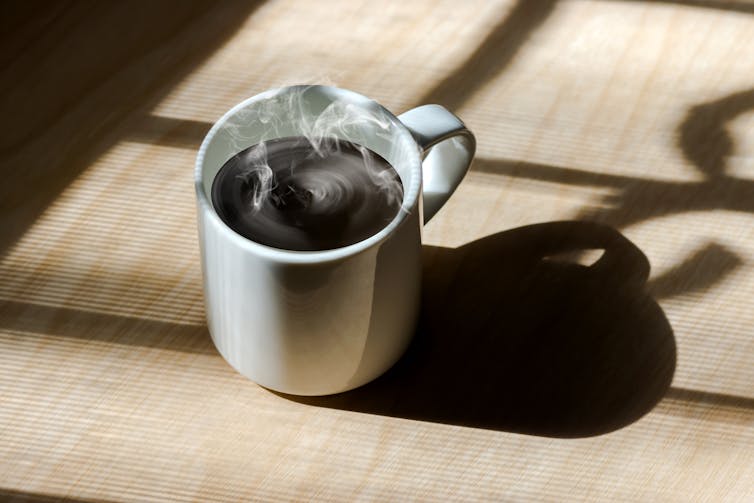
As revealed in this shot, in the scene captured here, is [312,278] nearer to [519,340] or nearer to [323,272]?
[323,272]

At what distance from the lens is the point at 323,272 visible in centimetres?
53

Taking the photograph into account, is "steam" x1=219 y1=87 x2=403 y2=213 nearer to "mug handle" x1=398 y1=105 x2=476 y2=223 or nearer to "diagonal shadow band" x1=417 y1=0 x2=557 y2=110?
"mug handle" x1=398 y1=105 x2=476 y2=223

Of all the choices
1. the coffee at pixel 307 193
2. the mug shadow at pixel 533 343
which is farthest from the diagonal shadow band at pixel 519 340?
the coffee at pixel 307 193

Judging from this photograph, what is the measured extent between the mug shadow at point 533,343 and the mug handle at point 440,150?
0.07m

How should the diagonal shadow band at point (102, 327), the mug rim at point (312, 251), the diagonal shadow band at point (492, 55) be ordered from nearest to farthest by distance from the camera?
the mug rim at point (312, 251), the diagonal shadow band at point (102, 327), the diagonal shadow band at point (492, 55)

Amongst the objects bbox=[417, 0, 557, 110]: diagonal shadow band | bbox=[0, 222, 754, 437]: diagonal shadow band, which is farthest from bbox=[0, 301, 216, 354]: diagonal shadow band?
bbox=[417, 0, 557, 110]: diagonal shadow band

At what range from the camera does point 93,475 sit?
0.58 m

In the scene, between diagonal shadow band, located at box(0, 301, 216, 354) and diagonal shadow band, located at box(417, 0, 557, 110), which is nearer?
diagonal shadow band, located at box(0, 301, 216, 354)

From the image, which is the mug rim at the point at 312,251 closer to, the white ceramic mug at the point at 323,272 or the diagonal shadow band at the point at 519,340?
the white ceramic mug at the point at 323,272

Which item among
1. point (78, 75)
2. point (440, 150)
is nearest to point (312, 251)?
point (440, 150)

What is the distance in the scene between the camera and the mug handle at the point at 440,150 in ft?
1.95

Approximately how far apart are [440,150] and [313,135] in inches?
3.1

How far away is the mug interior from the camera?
580 mm

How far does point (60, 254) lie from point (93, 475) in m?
0.16
